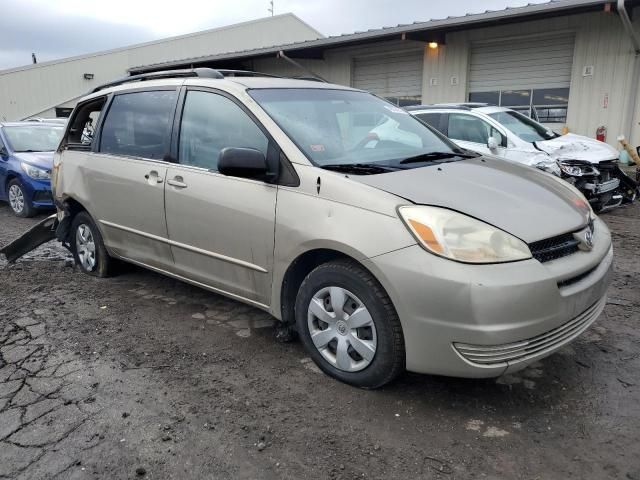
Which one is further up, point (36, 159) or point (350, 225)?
point (350, 225)

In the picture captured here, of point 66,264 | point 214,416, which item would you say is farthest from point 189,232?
point 66,264

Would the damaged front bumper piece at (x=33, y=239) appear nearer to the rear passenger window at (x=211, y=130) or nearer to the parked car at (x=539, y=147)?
the rear passenger window at (x=211, y=130)

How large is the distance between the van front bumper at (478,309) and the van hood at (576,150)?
5.86 metres

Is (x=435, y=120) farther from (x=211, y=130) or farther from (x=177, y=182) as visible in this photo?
(x=177, y=182)

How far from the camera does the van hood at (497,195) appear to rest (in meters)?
2.76

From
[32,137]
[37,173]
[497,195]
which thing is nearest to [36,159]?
[37,173]

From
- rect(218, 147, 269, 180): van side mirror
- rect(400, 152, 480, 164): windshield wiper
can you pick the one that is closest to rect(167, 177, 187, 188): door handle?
rect(218, 147, 269, 180): van side mirror

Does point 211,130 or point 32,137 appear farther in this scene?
point 32,137

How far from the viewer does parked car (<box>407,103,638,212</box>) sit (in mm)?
7750

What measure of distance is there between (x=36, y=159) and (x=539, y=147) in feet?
25.9

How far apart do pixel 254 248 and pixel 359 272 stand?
2.71 feet

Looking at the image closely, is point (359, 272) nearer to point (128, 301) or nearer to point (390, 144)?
point (390, 144)

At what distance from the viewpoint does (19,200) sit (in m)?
8.75

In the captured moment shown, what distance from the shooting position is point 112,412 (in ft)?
Answer: 9.45
